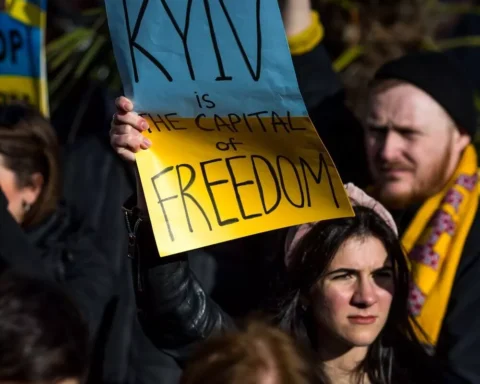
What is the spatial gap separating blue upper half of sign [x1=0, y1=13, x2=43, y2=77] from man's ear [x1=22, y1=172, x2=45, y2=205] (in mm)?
435

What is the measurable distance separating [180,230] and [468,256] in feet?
3.89

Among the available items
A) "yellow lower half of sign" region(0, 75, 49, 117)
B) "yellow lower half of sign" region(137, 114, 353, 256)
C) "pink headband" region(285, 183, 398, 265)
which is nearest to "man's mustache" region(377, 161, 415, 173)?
"pink headband" region(285, 183, 398, 265)

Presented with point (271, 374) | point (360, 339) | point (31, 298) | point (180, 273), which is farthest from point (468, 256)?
point (31, 298)

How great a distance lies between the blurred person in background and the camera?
3.97 meters

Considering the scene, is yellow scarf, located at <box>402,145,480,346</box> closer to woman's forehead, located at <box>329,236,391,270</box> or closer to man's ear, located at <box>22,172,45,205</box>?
woman's forehead, located at <box>329,236,391,270</box>

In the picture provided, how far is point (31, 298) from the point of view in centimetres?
250

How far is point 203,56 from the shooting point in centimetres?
271

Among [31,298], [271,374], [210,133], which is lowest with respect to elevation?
[271,374]

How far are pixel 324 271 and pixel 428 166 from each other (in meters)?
0.77

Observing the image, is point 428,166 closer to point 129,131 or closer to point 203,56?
point 203,56

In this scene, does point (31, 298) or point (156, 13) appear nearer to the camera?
point (31, 298)

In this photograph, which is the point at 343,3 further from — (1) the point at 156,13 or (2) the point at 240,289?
(1) the point at 156,13

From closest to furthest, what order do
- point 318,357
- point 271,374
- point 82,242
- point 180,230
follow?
point 271,374 → point 180,230 → point 318,357 → point 82,242

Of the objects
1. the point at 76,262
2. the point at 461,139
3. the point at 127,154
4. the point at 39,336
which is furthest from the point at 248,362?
the point at 76,262
